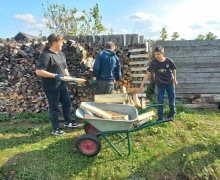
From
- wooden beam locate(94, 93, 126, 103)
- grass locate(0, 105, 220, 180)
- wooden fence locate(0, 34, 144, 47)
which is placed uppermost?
wooden fence locate(0, 34, 144, 47)

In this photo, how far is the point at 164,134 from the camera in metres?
4.28

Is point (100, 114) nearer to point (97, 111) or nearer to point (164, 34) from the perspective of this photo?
point (97, 111)

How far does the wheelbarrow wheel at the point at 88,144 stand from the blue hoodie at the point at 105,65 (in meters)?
1.46

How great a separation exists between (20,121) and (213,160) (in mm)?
4288

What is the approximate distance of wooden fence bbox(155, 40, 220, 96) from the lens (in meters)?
6.38

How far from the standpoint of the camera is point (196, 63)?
646cm

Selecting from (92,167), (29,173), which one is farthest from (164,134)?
(29,173)

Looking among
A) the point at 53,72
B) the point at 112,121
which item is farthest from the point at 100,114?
the point at 53,72

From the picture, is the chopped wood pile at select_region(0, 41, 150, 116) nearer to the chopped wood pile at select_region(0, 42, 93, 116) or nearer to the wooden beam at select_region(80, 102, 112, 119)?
the chopped wood pile at select_region(0, 42, 93, 116)

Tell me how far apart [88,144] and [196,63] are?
459 centimetres

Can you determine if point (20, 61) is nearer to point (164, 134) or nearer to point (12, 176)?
point (12, 176)

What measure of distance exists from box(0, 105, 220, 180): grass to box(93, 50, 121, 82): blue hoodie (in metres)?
1.25

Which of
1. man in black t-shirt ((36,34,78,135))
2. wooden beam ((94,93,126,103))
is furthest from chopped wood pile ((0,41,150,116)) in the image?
wooden beam ((94,93,126,103))

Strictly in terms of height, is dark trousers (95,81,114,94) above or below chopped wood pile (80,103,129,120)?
above
